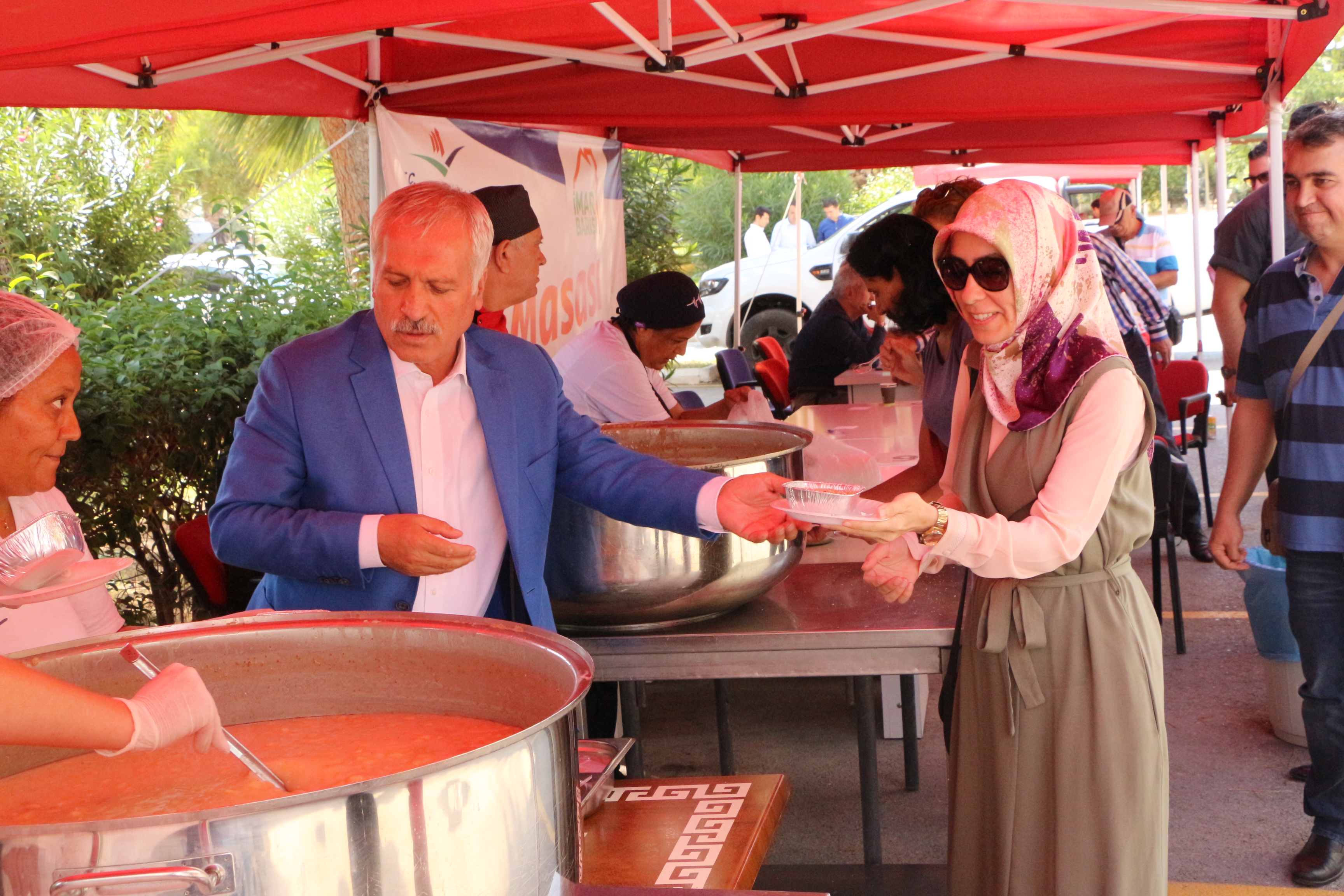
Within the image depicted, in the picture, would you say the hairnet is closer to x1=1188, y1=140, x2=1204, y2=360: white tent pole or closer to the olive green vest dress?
the olive green vest dress

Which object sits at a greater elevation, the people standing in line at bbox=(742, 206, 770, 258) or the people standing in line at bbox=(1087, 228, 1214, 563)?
the people standing in line at bbox=(742, 206, 770, 258)

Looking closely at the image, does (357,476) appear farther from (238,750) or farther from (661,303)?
(661,303)

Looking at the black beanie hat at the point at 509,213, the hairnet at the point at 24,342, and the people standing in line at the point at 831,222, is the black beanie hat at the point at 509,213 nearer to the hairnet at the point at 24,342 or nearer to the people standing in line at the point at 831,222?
the hairnet at the point at 24,342

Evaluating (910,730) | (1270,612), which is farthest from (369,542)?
(1270,612)

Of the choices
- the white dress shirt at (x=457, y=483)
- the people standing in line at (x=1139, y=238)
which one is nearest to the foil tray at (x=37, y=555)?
the white dress shirt at (x=457, y=483)

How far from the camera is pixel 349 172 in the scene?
7641 mm

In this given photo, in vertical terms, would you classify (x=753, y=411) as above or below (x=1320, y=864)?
above

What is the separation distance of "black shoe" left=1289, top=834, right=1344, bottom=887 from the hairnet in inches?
114

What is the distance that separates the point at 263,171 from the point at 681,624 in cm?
768

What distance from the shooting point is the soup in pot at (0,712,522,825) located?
50.6 inches

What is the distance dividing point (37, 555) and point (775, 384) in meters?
5.83

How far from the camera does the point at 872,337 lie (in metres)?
7.32

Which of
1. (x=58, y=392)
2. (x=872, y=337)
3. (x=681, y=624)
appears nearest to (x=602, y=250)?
(x=872, y=337)

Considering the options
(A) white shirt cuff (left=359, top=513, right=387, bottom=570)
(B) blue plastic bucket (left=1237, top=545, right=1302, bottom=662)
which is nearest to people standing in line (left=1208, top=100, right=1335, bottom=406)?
(B) blue plastic bucket (left=1237, top=545, right=1302, bottom=662)
